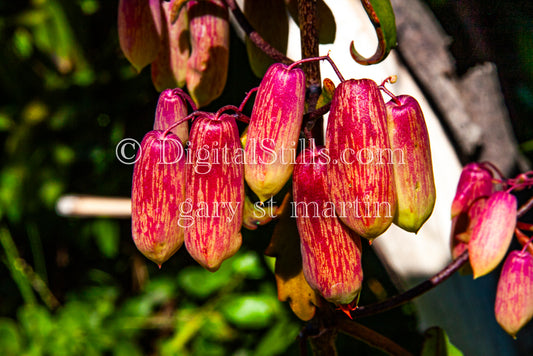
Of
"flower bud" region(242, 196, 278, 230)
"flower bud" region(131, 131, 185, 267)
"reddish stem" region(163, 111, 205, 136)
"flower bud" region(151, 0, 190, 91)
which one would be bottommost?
"flower bud" region(242, 196, 278, 230)

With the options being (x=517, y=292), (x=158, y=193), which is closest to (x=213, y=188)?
(x=158, y=193)

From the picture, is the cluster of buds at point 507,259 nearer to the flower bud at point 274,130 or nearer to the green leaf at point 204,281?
the flower bud at point 274,130

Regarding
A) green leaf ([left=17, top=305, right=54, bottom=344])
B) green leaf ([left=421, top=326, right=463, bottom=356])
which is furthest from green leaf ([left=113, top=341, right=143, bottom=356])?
green leaf ([left=421, top=326, right=463, bottom=356])

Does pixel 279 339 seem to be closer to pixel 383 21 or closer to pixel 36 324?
pixel 36 324

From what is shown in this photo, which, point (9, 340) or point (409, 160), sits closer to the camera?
point (409, 160)

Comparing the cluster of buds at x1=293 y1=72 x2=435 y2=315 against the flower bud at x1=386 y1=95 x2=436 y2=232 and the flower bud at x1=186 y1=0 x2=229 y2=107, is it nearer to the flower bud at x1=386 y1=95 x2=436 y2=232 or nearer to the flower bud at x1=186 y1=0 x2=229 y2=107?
the flower bud at x1=386 y1=95 x2=436 y2=232
